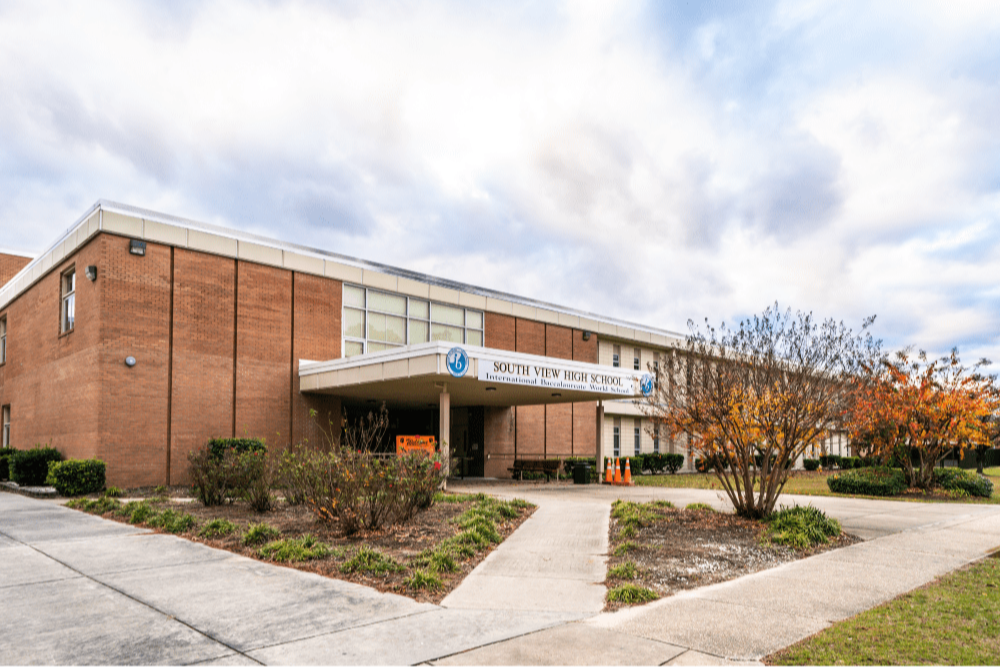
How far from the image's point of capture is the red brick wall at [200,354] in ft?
66.0

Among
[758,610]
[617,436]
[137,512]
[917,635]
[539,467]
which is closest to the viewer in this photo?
[917,635]

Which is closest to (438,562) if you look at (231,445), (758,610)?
(758,610)

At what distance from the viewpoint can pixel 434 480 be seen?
40.9 feet

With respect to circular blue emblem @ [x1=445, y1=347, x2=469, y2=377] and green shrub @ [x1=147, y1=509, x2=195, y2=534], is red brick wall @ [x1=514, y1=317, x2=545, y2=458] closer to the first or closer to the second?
circular blue emblem @ [x1=445, y1=347, x2=469, y2=377]

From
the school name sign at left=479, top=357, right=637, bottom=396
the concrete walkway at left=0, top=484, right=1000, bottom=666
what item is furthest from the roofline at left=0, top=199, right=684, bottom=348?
the concrete walkway at left=0, top=484, right=1000, bottom=666

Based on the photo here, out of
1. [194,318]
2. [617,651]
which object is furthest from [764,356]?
[194,318]

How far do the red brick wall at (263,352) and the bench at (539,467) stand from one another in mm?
8625

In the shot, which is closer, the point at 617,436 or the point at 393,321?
the point at 393,321

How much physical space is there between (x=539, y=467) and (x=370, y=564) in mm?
18247

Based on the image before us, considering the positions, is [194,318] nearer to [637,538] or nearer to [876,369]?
[637,538]

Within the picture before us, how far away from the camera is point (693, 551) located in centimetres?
938

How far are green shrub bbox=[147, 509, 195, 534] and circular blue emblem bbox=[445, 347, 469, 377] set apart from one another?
24.8 ft

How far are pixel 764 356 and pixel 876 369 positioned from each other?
498 inches

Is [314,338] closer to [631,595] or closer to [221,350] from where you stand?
[221,350]
